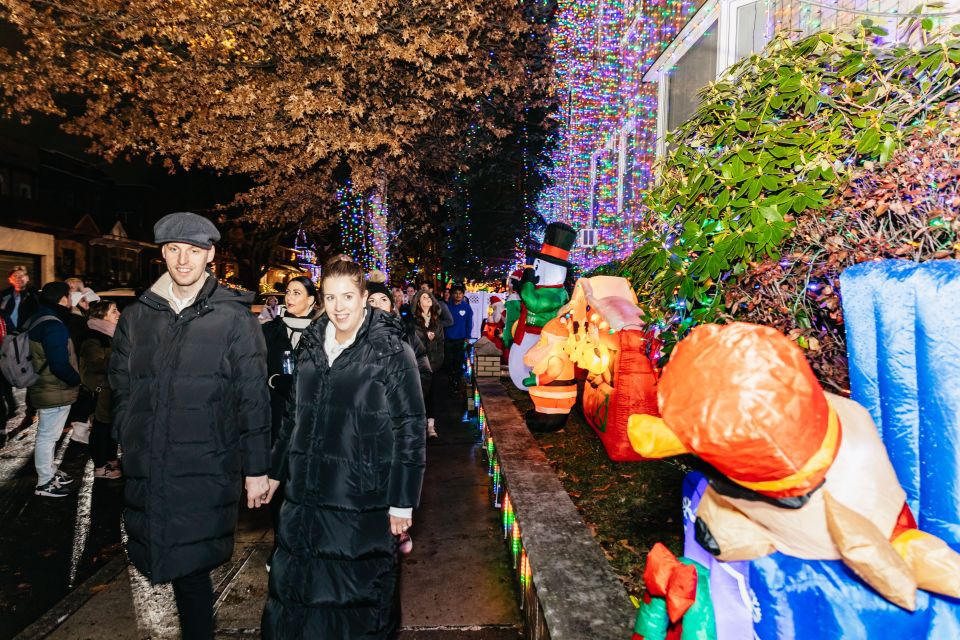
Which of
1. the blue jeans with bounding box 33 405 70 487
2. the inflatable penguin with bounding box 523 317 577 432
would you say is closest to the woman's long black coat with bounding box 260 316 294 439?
the blue jeans with bounding box 33 405 70 487

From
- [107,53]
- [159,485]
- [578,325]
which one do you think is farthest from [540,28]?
[159,485]

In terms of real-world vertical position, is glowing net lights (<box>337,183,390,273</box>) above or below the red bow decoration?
above

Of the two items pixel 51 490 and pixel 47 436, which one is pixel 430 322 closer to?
pixel 47 436

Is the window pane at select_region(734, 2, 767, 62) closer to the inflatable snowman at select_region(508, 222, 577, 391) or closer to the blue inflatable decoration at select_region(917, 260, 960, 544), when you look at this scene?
the inflatable snowman at select_region(508, 222, 577, 391)

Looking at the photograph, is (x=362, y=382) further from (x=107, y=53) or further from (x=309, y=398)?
(x=107, y=53)

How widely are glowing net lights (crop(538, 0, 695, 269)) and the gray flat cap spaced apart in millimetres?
4321

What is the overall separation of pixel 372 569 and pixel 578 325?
12.9 feet

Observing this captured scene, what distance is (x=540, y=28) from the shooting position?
1387 centimetres

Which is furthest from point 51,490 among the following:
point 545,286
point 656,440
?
point 656,440

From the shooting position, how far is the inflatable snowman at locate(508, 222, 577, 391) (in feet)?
21.2

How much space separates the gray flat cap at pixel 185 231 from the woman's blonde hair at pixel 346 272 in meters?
0.66

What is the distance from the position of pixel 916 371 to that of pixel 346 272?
2.38 meters

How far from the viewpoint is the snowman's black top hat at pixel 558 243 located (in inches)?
253

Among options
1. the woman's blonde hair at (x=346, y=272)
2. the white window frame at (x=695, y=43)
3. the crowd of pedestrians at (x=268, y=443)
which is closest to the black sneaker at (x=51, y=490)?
the crowd of pedestrians at (x=268, y=443)
